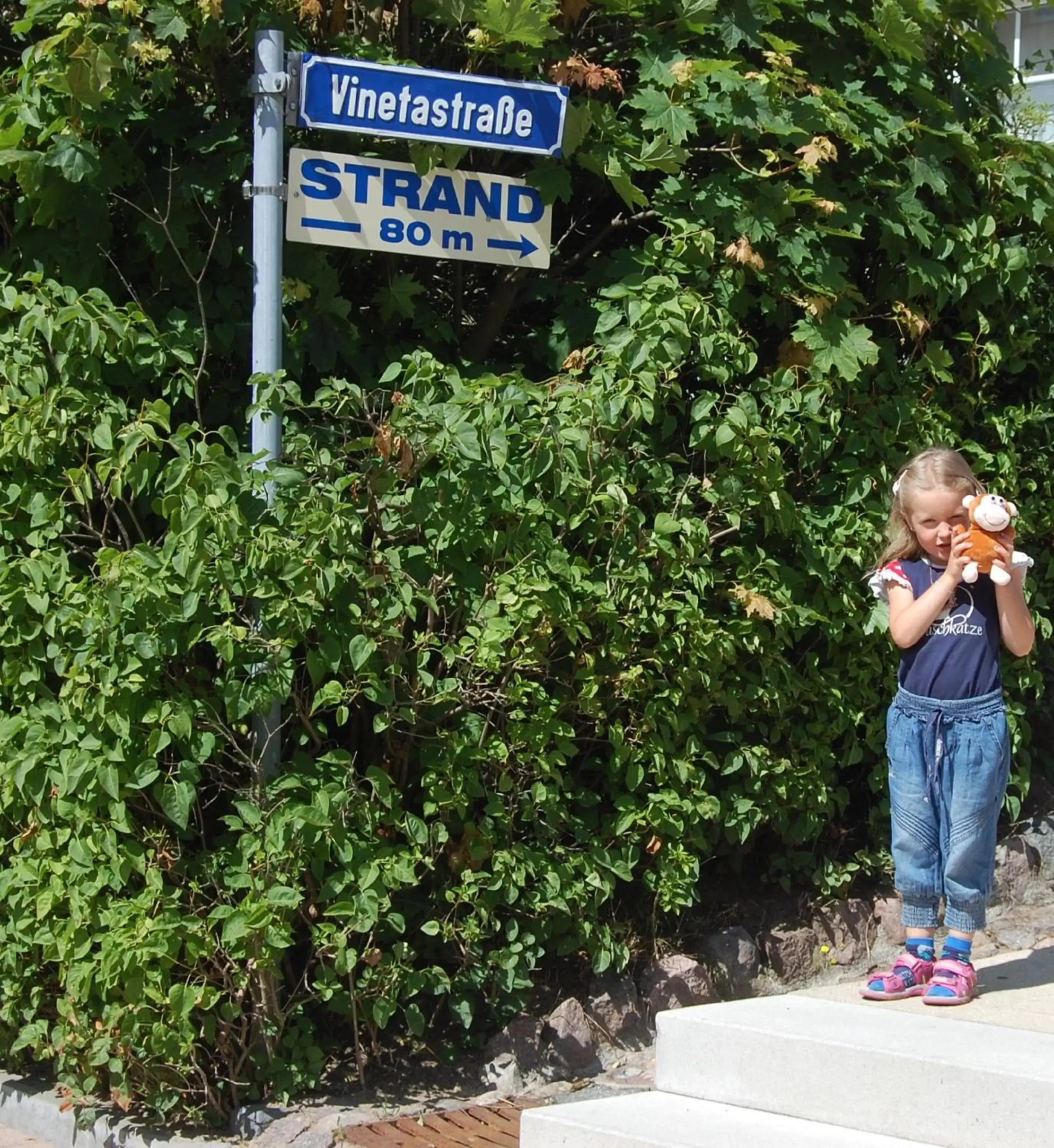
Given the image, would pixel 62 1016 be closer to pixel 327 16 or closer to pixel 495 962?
pixel 495 962

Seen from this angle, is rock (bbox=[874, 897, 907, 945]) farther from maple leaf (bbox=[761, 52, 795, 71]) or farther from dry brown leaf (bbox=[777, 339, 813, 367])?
maple leaf (bbox=[761, 52, 795, 71])

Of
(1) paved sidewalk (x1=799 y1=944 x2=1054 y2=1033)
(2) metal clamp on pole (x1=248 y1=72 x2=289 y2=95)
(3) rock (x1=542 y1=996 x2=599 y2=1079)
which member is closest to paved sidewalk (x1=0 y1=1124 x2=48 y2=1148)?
(1) paved sidewalk (x1=799 y1=944 x2=1054 y2=1033)

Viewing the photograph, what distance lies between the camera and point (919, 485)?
412 centimetres

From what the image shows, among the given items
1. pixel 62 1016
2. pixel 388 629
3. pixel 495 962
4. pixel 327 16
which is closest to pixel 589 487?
pixel 388 629

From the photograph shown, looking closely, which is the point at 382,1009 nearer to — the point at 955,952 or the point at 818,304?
the point at 955,952

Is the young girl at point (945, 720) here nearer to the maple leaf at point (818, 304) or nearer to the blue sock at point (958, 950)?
the blue sock at point (958, 950)

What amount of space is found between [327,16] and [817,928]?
3.34 meters

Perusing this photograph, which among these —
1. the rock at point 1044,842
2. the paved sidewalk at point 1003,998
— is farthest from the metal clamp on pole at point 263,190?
the rock at point 1044,842

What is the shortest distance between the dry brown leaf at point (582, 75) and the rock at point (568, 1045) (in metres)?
2.85

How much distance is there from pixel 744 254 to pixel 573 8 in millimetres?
973

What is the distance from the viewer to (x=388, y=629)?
13.7ft

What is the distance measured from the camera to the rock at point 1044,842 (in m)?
5.77

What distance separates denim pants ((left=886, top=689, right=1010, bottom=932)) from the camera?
13.2 feet

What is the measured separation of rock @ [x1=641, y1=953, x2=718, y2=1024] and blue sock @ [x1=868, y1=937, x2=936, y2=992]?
69 cm
